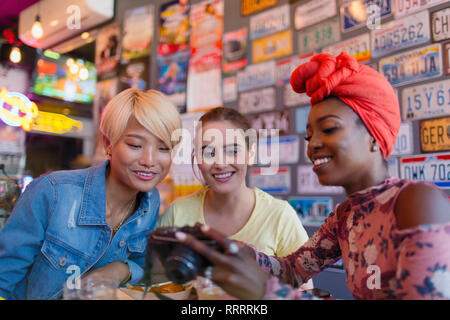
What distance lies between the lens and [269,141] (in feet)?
7.54

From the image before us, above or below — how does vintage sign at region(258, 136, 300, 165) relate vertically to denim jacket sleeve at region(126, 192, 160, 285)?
above

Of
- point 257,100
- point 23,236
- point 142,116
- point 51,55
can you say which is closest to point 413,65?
point 257,100

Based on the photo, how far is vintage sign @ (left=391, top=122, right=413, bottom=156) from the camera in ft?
5.58

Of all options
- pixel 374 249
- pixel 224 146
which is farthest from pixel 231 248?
pixel 224 146

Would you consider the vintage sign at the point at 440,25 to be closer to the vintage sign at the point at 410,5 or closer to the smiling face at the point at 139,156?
the vintage sign at the point at 410,5

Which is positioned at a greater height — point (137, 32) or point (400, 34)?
point (137, 32)

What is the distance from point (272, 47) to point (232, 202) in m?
1.31

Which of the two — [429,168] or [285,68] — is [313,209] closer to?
[429,168]

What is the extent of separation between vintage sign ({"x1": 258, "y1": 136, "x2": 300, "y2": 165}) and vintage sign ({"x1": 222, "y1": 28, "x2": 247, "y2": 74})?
1.89 ft

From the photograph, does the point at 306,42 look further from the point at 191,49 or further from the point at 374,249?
the point at 374,249

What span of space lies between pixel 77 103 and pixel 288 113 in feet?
8.06

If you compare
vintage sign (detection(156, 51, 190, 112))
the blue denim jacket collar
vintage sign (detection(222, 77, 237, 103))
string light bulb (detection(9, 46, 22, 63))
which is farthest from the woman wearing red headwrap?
string light bulb (detection(9, 46, 22, 63))

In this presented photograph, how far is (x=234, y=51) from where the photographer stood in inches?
99.0

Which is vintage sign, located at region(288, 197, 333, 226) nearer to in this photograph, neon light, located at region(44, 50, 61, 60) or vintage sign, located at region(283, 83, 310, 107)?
vintage sign, located at region(283, 83, 310, 107)
